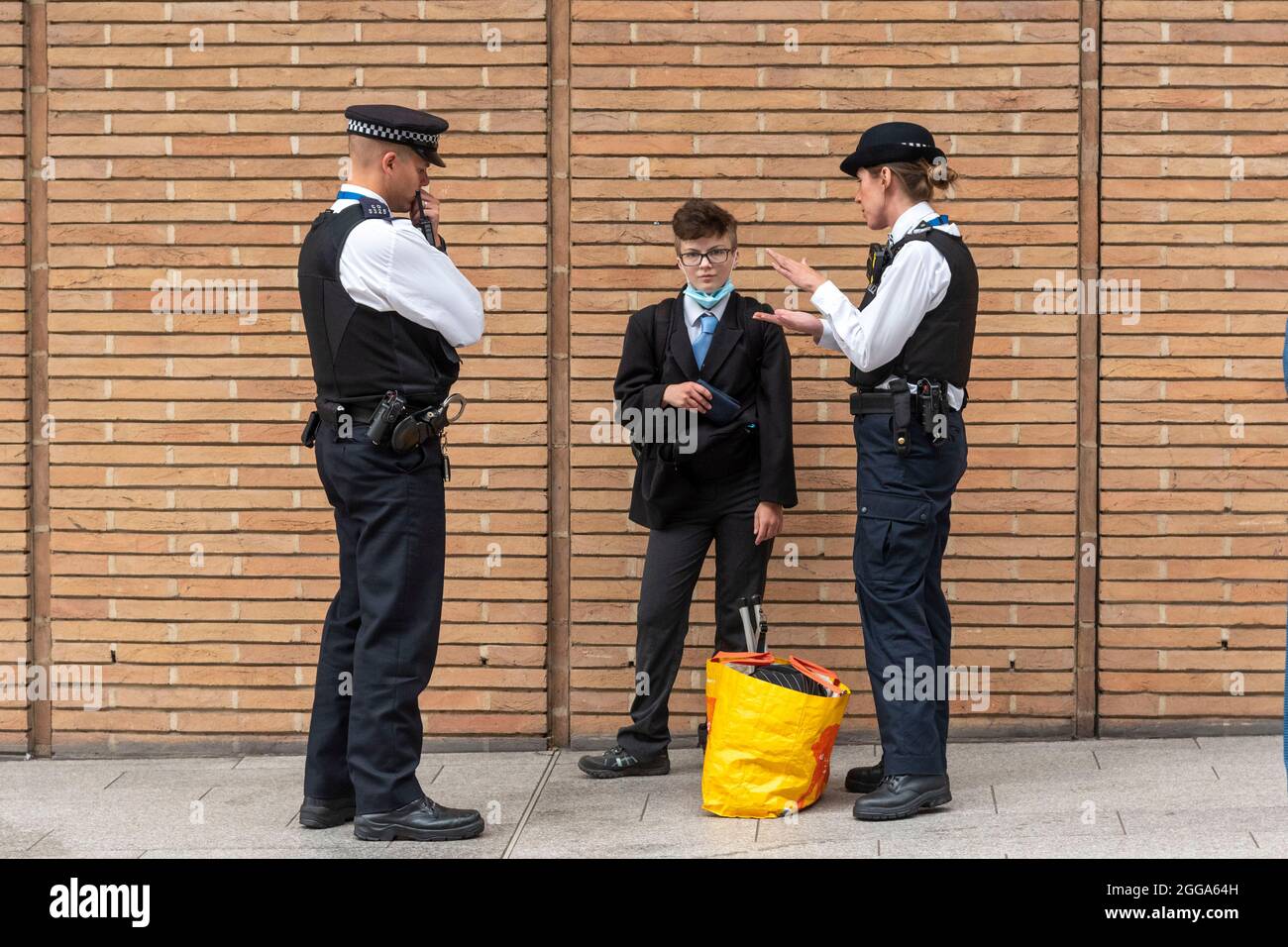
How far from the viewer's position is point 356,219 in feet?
15.6

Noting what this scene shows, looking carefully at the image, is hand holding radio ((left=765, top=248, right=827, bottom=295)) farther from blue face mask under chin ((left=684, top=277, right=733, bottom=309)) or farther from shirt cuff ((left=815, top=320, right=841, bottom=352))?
blue face mask under chin ((left=684, top=277, right=733, bottom=309))

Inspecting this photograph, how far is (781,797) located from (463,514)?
1.80 meters

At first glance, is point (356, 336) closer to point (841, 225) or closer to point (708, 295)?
point (708, 295)

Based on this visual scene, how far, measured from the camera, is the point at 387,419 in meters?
4.74

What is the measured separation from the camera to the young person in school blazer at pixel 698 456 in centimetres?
556

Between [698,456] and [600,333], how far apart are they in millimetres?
774

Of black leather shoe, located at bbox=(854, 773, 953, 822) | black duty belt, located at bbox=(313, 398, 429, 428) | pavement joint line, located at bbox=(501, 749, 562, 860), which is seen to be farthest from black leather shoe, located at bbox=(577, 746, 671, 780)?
black duty belt, located at bbox=(313, 398, 429, 428)

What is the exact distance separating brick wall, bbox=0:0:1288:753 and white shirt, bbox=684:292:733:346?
1.27ft

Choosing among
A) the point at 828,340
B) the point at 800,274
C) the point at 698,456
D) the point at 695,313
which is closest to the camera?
the point at 800,274

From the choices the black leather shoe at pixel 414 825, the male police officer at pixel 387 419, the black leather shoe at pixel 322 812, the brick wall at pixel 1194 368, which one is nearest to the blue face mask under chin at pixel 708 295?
the male police officer at pixel 387 419

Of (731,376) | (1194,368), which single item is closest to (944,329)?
(731,376)

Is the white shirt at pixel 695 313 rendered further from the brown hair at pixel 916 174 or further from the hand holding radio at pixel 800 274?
the brown hair at pixel 916 174

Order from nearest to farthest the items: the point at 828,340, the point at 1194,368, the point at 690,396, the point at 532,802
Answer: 1. the point at 828,340
2. the point at 532,802
3. the point at 690,396
4. the point at 1194,368

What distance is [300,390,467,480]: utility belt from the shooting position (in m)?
4.73
